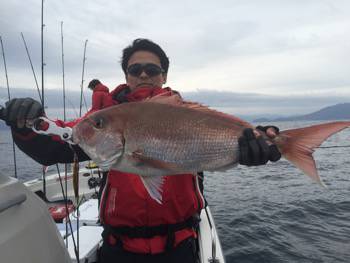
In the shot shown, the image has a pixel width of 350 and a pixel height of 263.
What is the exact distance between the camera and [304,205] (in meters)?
14.0

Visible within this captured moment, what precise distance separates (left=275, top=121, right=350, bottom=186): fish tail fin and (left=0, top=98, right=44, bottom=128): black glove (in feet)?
7.15

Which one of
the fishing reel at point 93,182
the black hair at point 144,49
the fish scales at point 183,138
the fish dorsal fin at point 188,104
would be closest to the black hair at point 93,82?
the fishing reel at point 93,182

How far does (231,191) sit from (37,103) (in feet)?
48.7

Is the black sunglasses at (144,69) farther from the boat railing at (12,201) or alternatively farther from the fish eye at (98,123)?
the boat railing at (12,201)

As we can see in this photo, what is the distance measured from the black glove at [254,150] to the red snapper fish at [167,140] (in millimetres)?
48

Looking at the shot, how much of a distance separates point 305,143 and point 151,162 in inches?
51.3

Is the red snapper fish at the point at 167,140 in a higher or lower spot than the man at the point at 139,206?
higher

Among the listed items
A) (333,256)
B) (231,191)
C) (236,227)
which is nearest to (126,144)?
(333,256)

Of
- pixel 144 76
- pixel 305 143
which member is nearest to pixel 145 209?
pixel 144 76

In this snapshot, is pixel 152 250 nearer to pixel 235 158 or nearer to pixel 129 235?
pixel 129 235

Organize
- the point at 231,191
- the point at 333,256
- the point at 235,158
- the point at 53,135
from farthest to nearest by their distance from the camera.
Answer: the point at 231,191 → the point at 333,256 → the point at 53,135 → the point at 235,158

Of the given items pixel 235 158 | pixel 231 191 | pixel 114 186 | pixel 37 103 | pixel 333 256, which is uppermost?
pixel 37 103

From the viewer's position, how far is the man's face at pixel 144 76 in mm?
3904

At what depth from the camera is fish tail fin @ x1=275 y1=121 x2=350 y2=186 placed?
295 centimetres
